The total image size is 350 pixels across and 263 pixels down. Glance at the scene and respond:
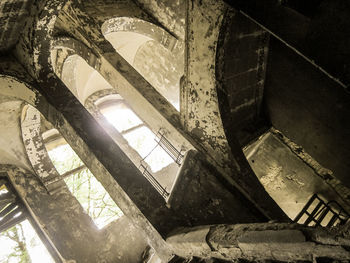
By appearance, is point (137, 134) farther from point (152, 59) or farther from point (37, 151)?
point (37, 151)

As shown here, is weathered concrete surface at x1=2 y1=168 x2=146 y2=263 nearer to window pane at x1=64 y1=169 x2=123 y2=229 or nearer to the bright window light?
window pane at x1=64 y1=169 x2=123 y2=229

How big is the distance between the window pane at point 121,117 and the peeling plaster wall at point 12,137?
2973 mm

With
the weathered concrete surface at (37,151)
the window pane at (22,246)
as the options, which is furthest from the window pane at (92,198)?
the window pane at (22,246)

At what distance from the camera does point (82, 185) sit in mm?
6824

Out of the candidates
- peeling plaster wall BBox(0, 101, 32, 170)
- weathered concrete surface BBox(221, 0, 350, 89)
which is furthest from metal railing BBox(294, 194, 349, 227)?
peeling plaster wall BBox(0, 101, 32, 170)

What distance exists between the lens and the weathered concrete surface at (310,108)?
14.4 feet

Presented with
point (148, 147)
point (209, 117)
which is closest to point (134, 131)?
point (148, 147)

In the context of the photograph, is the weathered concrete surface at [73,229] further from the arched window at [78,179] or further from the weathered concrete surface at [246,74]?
the weathered concrete surface at [246,74]

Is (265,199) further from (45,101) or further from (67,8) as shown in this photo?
(67,8)

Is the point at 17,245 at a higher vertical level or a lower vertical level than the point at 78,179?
lower

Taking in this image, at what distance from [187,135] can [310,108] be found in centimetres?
295

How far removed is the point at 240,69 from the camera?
16.2 feet

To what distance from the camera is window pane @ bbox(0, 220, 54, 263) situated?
201 inches

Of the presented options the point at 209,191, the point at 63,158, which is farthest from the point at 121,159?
the point at 63,158
